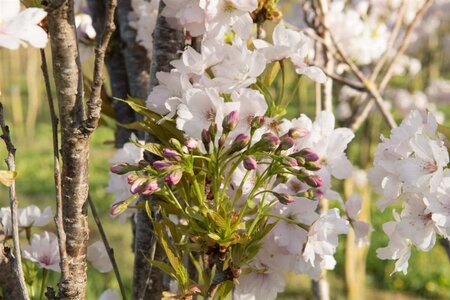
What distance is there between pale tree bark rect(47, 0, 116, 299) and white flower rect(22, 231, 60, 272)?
0.25 m

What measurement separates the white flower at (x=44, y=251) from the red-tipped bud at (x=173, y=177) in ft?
1.39

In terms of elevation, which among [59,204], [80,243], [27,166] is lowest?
[27,166]

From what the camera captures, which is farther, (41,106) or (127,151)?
(41,106)

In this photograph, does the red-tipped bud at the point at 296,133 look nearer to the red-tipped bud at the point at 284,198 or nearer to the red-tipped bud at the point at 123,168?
the red-tipped bud at the point at 284,198

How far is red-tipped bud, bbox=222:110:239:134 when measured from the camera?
3.04 ft

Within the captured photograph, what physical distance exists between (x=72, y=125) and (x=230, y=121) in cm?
22

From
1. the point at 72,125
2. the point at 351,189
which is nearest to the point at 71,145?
the point at 72,125

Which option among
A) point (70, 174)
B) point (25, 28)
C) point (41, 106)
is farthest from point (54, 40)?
point (41, 106)

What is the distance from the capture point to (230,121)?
93 centimetres

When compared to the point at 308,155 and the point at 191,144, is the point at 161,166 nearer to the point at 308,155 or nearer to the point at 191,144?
the point at 191,144

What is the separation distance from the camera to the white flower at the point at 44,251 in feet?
4.10

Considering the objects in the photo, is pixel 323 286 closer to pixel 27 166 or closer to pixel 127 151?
pixel 127 151

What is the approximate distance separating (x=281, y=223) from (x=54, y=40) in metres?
0.43

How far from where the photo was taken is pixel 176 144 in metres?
0.95
